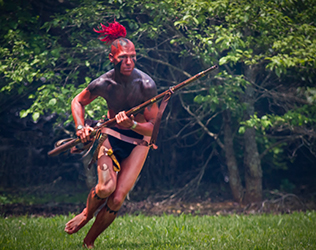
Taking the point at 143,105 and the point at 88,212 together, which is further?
the point at 88,212

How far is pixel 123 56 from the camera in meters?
4.39

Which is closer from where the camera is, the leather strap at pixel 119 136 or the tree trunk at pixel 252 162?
the leather strap at pixel 119 136

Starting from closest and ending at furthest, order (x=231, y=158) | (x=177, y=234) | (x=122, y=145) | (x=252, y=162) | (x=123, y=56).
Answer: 1. (x=123, y=56)
2. (x=122, y=145)
3. (x=177, y=234)
4. (x=252, y=162)
5. (x=231, y=158)

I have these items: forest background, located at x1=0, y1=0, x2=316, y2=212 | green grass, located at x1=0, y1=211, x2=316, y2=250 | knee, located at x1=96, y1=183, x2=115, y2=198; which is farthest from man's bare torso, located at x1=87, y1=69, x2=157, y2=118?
forest background, located at x1=0, y1=0, x2=316, y2=212

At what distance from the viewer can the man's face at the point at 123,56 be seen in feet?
14.4

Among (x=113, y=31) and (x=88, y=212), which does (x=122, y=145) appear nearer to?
(x=88, y=212)

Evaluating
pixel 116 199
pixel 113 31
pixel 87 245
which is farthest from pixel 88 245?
pixel 113 31

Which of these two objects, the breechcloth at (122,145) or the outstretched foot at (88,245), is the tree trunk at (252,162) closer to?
the breechcloth at (122,145)

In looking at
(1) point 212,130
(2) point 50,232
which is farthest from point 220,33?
(2) point 50,232

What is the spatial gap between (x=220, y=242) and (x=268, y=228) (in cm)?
123

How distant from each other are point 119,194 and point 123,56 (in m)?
1.55

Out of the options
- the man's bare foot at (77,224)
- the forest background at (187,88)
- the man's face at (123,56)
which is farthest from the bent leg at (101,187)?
the forest background at (187,88)

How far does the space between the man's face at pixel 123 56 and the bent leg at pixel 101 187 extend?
0.87 m

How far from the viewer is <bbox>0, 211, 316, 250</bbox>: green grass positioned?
4.59 metres
